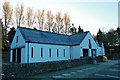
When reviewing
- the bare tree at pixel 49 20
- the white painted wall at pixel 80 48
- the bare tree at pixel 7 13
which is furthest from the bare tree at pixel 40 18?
the white painted wall at pixel 80 48

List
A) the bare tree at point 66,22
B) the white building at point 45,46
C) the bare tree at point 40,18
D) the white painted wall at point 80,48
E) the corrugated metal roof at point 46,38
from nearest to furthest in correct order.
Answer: the white building at point 45,46
the corrugated metal roof at point 46,38
the white painted wall at point 80,48
the bare tree at point 40,18
the bare tree at point 66,22

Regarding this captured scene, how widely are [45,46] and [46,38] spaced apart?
238 cm

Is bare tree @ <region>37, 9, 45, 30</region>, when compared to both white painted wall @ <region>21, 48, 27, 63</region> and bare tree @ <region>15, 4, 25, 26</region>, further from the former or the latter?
white painted wall @ <region>21, 48, 27, 63</region>

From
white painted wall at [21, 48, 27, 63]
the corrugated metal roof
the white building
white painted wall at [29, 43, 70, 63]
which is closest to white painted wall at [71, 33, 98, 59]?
the white building

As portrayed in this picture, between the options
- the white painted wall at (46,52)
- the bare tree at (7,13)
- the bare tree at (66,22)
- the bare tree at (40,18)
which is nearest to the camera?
the white painted wall at (46,52)

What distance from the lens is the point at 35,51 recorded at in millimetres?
32594

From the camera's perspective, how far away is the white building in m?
32.1

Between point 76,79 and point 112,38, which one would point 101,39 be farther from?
point 76,79

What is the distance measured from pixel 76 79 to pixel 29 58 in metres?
17.5

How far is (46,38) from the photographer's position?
3659cm

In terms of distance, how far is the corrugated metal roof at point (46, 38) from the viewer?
109 ft

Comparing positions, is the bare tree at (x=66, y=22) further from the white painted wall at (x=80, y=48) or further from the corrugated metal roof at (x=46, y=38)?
the white painted wall at (x=80, y=48)

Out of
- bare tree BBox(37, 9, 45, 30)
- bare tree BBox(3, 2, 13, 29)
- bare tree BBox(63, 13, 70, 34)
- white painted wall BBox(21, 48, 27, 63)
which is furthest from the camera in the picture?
bare tree BBox(63, 13, 70, 34)

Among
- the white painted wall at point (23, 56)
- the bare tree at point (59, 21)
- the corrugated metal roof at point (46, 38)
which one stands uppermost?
the bare tree at point (59, 21)
